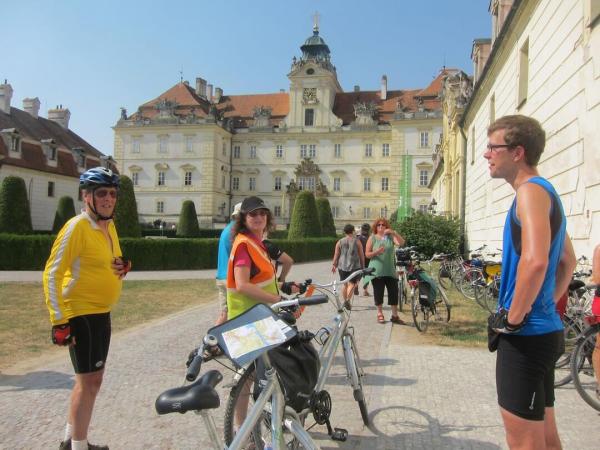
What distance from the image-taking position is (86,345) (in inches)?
140

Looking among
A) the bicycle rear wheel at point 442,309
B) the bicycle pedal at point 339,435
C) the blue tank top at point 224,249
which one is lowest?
the bicycle pedal at point 339,435

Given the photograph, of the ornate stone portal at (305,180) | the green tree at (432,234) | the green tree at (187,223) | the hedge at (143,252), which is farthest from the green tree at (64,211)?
the ornate stone portal at (305,180)

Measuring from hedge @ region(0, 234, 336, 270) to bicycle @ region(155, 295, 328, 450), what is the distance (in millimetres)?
20884

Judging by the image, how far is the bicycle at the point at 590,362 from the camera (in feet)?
15.4

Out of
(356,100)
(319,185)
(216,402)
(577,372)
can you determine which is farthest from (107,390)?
(356,100)

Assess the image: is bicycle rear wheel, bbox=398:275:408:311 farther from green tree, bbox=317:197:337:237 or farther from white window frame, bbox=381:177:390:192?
white window frame, bbox=381:177:390:192

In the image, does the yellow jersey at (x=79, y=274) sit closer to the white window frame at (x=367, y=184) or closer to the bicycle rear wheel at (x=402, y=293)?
the bicycle rear wheel at (x=402, y=293)

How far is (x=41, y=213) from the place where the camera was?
44656mm

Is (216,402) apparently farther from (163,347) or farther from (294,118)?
(294,118)

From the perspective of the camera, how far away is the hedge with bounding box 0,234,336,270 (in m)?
21.8

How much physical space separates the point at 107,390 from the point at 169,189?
2618 inches

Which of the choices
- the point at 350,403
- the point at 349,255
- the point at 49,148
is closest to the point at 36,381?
the point at 350,403

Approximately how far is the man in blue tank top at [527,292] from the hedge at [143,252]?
21436 mm

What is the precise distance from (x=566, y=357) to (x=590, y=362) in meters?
0.94
